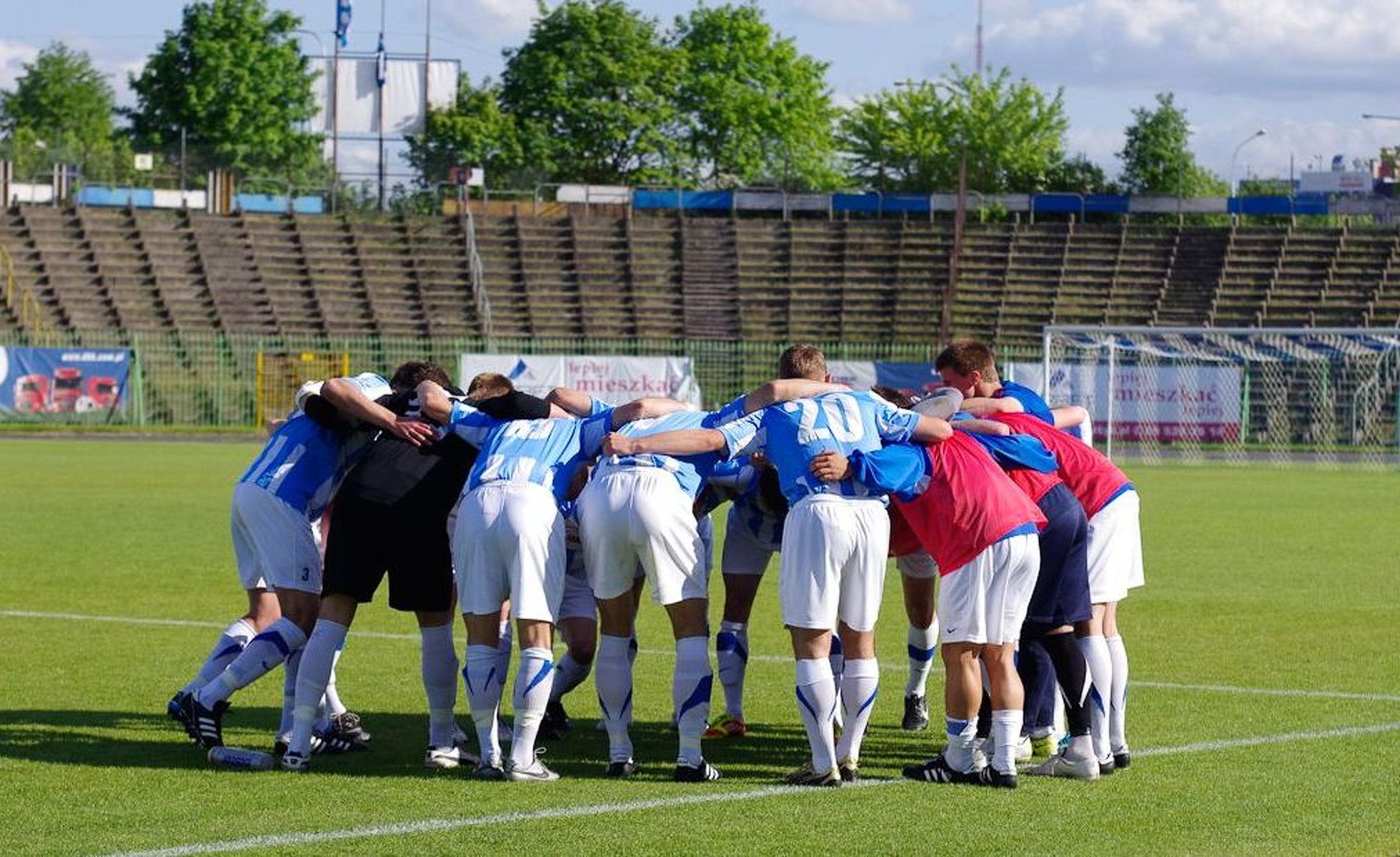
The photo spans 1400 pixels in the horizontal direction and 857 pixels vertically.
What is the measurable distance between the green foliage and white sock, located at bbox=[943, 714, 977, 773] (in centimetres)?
7746

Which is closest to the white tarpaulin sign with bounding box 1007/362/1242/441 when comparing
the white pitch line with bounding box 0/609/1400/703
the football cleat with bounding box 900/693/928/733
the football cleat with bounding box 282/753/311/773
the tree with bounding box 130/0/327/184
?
the white pitch line with bounding box 0/609/1400/703

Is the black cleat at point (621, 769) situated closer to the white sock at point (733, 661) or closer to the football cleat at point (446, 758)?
the football cleat at point (446, 758)

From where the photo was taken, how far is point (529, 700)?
9.19m

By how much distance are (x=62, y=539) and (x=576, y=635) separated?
479 inches

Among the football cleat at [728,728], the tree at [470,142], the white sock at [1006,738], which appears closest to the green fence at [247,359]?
the tree at [470,142]

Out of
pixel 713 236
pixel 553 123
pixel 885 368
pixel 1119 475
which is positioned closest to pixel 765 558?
pixel 1119 475

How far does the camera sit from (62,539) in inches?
832

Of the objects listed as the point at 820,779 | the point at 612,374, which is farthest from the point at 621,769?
the point at 612,374

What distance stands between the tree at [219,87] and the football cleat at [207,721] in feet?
254

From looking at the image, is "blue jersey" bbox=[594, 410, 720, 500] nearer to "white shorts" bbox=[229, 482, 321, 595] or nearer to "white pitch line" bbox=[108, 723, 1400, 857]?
"white pitch line" bbox=[108, 723, 1400, 857]

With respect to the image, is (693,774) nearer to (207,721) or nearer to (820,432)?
(820,432)

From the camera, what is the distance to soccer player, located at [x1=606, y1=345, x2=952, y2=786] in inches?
355

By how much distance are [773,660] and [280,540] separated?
4447mm

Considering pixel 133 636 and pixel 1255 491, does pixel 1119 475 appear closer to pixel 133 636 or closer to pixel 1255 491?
pixel 133 636
